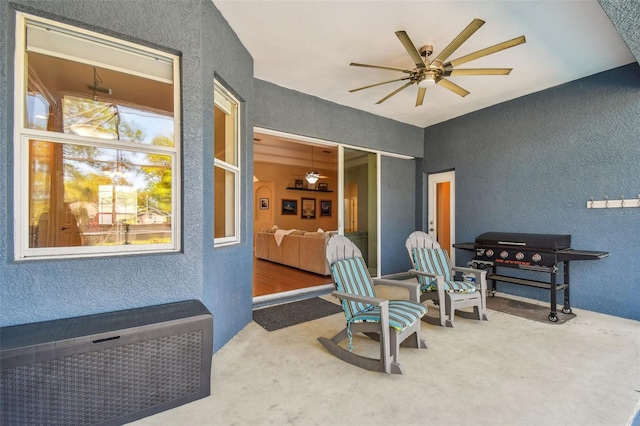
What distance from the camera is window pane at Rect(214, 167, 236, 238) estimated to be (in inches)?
116

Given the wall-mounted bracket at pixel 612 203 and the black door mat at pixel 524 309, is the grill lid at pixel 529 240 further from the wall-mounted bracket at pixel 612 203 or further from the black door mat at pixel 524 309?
the black door mat at pixel 524 309

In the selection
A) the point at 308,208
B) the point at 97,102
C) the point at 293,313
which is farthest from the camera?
the point at 308,208

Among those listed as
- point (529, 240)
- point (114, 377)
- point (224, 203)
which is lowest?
point (114, 377)

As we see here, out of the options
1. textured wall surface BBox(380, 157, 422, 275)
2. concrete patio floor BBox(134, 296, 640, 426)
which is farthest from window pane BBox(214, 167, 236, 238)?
textured wall surface BBox(380, 157, 422, 275)

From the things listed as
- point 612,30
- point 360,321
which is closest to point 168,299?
point 360,321

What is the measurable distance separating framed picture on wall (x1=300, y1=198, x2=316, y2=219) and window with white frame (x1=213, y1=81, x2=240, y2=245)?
706 centimetres

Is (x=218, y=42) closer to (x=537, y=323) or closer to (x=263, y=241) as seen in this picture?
(x=537, y=323)

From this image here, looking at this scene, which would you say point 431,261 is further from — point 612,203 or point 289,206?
point 289,206

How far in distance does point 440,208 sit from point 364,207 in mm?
1640

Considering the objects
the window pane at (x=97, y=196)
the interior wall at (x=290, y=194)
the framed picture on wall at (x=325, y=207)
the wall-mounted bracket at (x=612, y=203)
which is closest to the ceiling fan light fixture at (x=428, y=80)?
the window pane at (x=97, y=196)

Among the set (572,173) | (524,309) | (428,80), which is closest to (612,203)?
(572,173)

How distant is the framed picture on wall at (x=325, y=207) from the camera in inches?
424

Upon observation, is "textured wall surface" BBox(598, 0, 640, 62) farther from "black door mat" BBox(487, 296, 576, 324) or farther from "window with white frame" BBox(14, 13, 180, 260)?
"window with white frame" BBox(14, 13, 180, 260)

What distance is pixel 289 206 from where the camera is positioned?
33.0 feet
